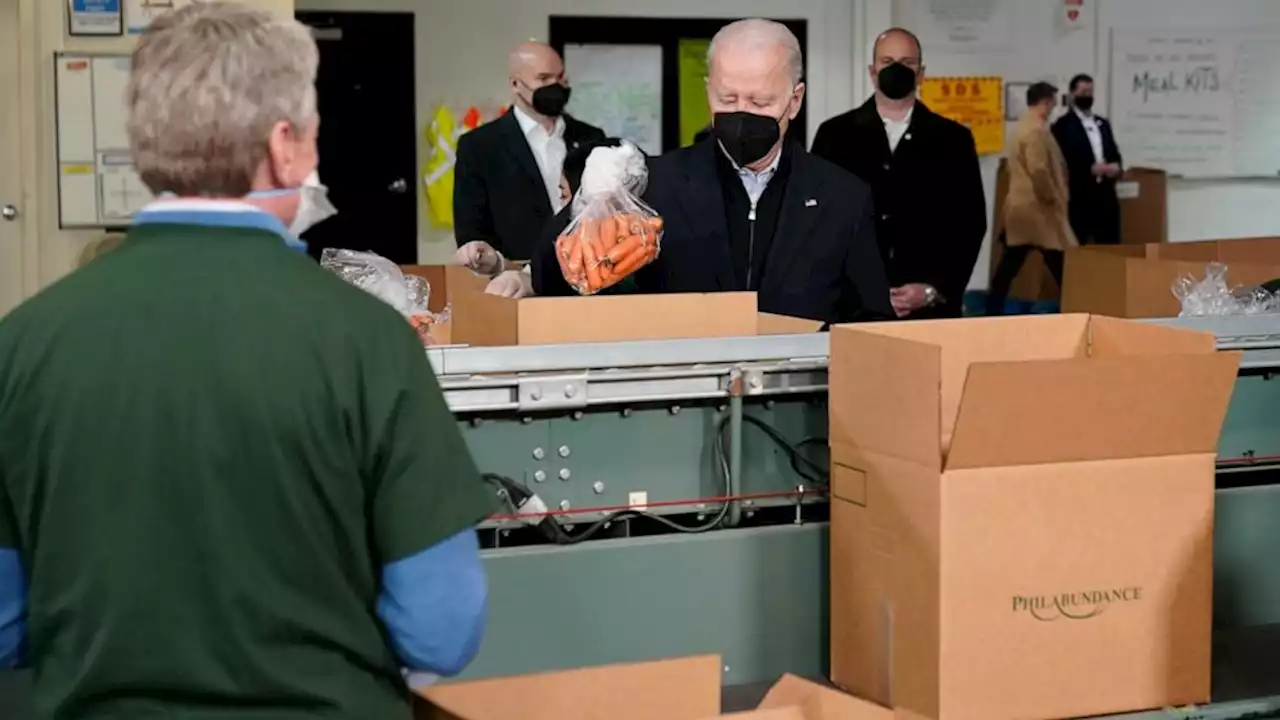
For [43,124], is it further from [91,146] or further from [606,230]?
[606,230]

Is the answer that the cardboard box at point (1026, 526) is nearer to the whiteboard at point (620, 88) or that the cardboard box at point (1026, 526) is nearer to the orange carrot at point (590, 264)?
the orange carrot at point (590, 264)

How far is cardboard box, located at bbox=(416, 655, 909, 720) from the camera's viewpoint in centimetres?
170

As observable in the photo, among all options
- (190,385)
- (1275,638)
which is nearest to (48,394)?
(190,385)

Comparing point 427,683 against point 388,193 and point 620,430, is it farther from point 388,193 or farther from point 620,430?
point 388,193

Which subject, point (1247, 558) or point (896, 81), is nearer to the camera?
point (1247, 558)

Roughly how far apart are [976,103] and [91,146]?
4807mm

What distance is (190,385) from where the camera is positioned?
1.32m

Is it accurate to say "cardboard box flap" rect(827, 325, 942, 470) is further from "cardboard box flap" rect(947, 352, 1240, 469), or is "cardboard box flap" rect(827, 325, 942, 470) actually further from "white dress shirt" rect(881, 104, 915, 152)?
"white dress shirt" rect(881, 104, 915, 152)

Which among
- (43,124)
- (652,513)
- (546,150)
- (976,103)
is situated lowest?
(652,513)

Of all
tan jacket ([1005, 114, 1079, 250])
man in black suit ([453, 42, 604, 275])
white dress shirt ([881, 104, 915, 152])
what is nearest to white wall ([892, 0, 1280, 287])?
tan jacket ([1005, 114, 1079, 250])

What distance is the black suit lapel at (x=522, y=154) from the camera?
13.2ft

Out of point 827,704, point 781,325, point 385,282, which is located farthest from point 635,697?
point 385,282

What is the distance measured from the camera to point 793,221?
2.75 m

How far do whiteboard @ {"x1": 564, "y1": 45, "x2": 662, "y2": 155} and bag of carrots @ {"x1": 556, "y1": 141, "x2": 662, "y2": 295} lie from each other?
16.4ft
